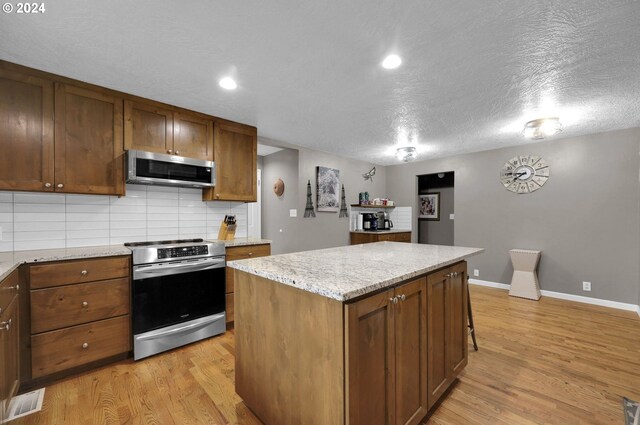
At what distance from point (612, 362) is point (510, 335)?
2.29 ft

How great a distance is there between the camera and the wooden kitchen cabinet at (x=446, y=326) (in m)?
1.59

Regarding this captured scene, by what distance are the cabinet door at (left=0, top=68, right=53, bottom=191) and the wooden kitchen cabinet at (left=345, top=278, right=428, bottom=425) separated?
2558 mm

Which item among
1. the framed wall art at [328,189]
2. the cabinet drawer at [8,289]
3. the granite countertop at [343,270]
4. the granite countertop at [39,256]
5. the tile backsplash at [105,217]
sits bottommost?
the cabinet drawer at [8,289]

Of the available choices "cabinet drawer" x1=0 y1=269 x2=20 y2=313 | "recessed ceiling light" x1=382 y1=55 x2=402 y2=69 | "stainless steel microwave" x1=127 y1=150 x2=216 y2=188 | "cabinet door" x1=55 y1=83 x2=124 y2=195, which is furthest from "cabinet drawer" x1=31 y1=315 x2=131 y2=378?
"recessed ceiling light" x1=382 y1=55 x2=402 y2=69

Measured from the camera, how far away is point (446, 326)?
68.3 inches

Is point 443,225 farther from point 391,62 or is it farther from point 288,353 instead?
point 288,353

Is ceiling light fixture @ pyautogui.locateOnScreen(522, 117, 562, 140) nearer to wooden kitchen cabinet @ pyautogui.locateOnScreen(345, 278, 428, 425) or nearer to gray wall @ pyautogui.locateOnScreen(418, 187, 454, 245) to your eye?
wooden kitchen cabinet @ pyautogui.locateOnScreen(345, 278, 428, 425)

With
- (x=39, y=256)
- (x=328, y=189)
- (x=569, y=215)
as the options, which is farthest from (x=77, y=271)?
(x=569, y=215)

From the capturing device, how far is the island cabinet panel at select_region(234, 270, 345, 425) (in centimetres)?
112

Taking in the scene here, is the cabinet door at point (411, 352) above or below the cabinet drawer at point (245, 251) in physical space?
below

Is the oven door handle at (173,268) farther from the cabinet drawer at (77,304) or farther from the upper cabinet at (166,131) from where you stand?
the upper cabinet at (166,131)

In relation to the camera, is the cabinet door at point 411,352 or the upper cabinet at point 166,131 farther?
the upper cabinet at point 166,131

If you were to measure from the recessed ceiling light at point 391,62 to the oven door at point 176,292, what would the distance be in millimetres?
2257

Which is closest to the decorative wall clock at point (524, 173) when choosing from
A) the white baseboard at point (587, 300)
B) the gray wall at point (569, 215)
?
the gray wall at point (569, 215)
